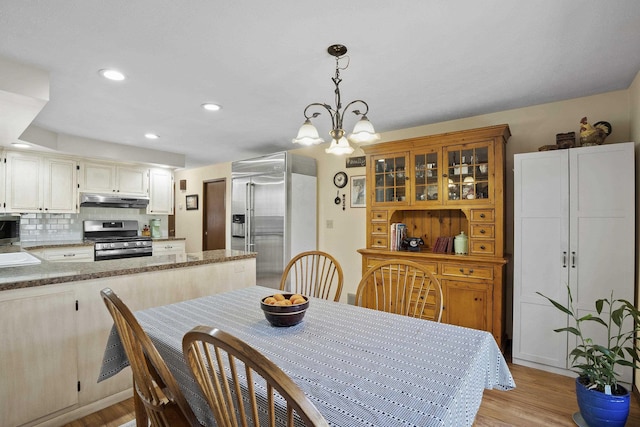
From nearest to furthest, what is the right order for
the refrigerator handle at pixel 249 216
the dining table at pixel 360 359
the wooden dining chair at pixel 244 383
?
the wooden dining chair at pixel 244 383 < the dining table at pixel 360 359 < the refrigerator handle at pixel 249 216

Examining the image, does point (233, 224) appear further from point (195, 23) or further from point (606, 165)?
point (606, 165)

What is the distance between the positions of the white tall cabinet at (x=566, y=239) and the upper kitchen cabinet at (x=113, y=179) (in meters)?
5.13

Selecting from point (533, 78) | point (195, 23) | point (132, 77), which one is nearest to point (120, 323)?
point (195, 23)

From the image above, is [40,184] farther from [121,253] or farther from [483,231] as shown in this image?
[483,231]

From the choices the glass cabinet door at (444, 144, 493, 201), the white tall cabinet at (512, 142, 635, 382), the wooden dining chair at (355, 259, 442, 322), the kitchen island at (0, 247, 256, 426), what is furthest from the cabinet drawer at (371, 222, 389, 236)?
the kitchen island at (0, 247, 256, 426)

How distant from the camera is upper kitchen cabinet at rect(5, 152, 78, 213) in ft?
12.8

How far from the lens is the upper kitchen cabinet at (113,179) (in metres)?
4.49

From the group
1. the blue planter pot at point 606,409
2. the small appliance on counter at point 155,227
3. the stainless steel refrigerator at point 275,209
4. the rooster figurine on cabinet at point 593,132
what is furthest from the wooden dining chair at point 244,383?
the small appliance on counter at point 155,227

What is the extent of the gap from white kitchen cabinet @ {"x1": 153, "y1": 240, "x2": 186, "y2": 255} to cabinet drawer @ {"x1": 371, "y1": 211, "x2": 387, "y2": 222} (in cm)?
328

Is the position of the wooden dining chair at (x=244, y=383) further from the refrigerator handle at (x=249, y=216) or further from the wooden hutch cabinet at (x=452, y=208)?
the refrigerator handle at (x=249, y=216)

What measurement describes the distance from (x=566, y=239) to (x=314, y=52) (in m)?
2.38

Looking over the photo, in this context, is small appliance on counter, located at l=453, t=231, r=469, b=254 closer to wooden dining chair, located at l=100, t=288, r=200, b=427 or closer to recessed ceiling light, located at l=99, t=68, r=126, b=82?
wooden dining chair, located at l=100, t=288, r=200, b=427

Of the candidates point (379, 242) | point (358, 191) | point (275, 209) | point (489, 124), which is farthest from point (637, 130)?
point (275, 209)

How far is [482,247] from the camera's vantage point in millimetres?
2881
